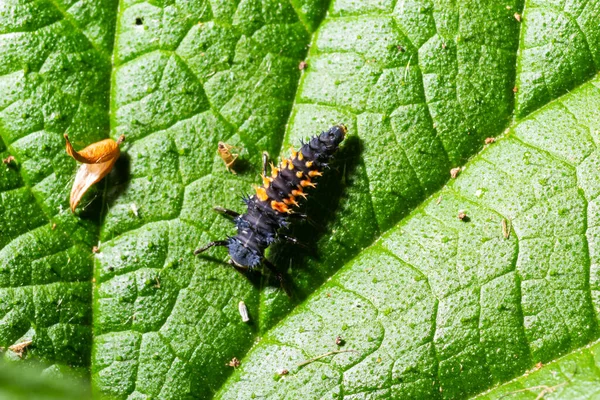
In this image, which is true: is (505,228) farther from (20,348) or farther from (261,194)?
(20,348)

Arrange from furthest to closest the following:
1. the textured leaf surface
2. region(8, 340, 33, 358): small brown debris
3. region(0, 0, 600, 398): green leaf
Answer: region(8, 340, 33, 358): small brown debris, region(0, 0, 600, 398): green leaf, the textured leaf surface

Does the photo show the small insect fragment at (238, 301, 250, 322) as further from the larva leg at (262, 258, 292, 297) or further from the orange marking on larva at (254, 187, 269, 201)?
the orange marking on larva at (254, 187, 269, 201)

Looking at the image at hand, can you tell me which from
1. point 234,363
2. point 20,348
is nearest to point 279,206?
point 234,363

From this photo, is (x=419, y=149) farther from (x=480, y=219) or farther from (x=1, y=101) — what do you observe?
(x=1, y=101)

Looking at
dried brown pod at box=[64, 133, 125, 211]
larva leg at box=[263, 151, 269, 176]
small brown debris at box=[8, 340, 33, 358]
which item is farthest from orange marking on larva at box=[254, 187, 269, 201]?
small brown debris at box=[8, 340, 33, 358]

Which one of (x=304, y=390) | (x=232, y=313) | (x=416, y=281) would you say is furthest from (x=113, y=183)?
(x=416, y=281)

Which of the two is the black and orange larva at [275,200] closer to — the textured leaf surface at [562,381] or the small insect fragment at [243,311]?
the small insect fragment at [243,311]
